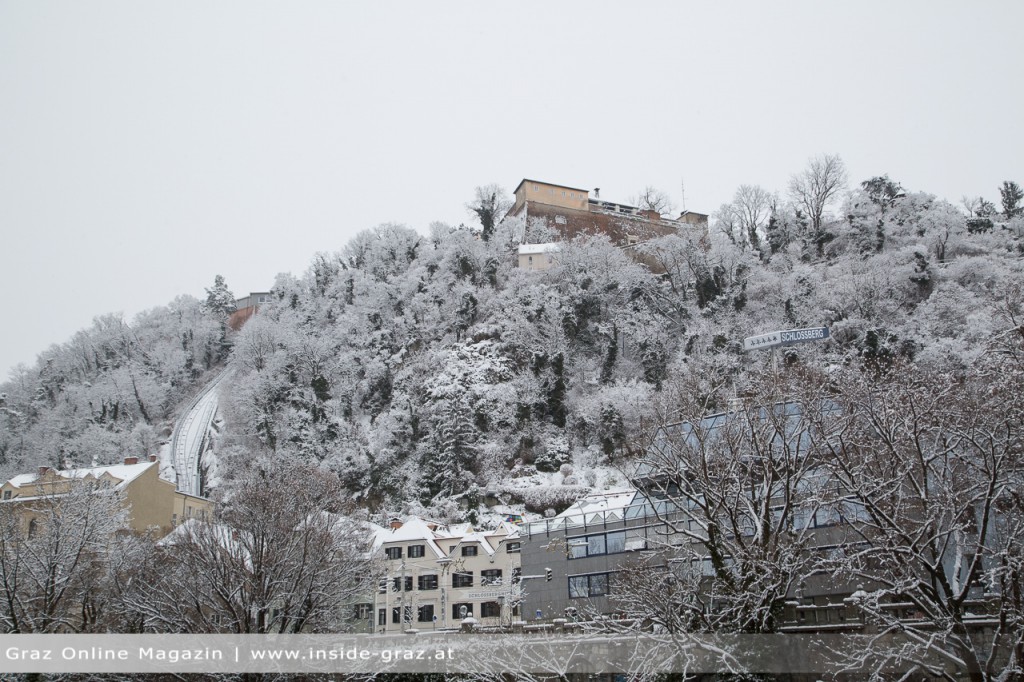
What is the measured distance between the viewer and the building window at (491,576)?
44.8 m

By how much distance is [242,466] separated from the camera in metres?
69.4

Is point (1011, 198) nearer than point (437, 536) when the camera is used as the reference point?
No

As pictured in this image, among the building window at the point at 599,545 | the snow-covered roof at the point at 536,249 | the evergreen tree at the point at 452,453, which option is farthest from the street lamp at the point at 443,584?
the snow-covered roof at the point at 536,249

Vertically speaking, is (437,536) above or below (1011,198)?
below

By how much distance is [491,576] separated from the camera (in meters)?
45.1

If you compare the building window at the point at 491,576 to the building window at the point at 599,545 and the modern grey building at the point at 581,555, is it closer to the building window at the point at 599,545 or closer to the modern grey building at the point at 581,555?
the modern grey building at the point at 581,555

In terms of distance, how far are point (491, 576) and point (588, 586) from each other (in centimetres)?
1454

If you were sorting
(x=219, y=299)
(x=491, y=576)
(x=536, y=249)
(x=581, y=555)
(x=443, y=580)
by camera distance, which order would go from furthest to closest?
1. (x=219, y=299)
2. (x=536, y=249)
3. (x=491, y=576)
4. (x=443, y=580)
5. (x=581, y=555)

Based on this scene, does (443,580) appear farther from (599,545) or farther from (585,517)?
(599,545)

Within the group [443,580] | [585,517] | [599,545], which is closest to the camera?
[599,545]

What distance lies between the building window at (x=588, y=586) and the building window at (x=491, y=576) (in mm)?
13294

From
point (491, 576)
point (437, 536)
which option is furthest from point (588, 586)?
point (437, 536)

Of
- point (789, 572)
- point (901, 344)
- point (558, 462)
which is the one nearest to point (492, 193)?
point (558, 462)

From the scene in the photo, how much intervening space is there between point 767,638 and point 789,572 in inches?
67.1
